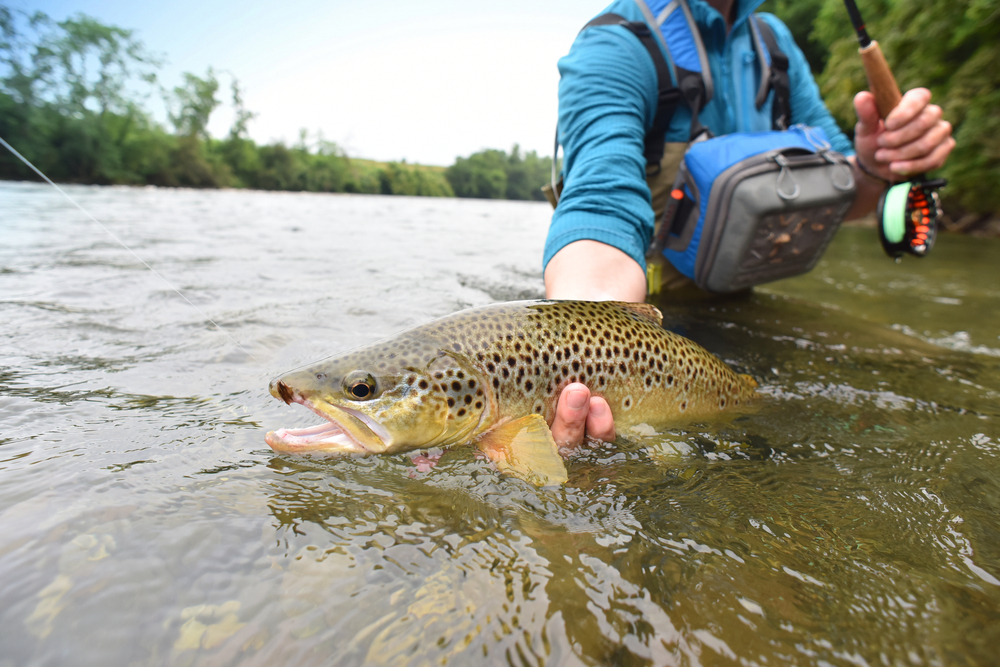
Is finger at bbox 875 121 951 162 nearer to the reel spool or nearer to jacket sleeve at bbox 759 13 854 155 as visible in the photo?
the reel spool

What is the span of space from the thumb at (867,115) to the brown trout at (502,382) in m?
2.33

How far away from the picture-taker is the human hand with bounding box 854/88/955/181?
10.5 ft

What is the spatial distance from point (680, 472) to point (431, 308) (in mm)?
2788

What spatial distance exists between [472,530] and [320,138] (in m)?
112

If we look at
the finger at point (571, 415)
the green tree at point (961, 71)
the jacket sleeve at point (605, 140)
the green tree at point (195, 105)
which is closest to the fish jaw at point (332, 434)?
the finger at point (571, 415)

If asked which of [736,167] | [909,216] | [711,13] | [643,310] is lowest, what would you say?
[643,310]

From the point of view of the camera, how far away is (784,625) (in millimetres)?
1246

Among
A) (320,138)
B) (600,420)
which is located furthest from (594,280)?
(320,138)

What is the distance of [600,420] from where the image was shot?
216 cm

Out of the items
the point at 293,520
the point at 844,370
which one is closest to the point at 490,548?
the point at 293,520

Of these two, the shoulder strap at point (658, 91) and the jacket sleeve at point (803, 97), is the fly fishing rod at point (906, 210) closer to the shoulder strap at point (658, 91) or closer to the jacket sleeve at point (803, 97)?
the shoulder strap at point (658, 91)

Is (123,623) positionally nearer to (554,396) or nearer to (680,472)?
(554,396)

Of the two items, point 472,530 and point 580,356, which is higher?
point 580,356

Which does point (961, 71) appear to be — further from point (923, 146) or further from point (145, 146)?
point (145, 146)
